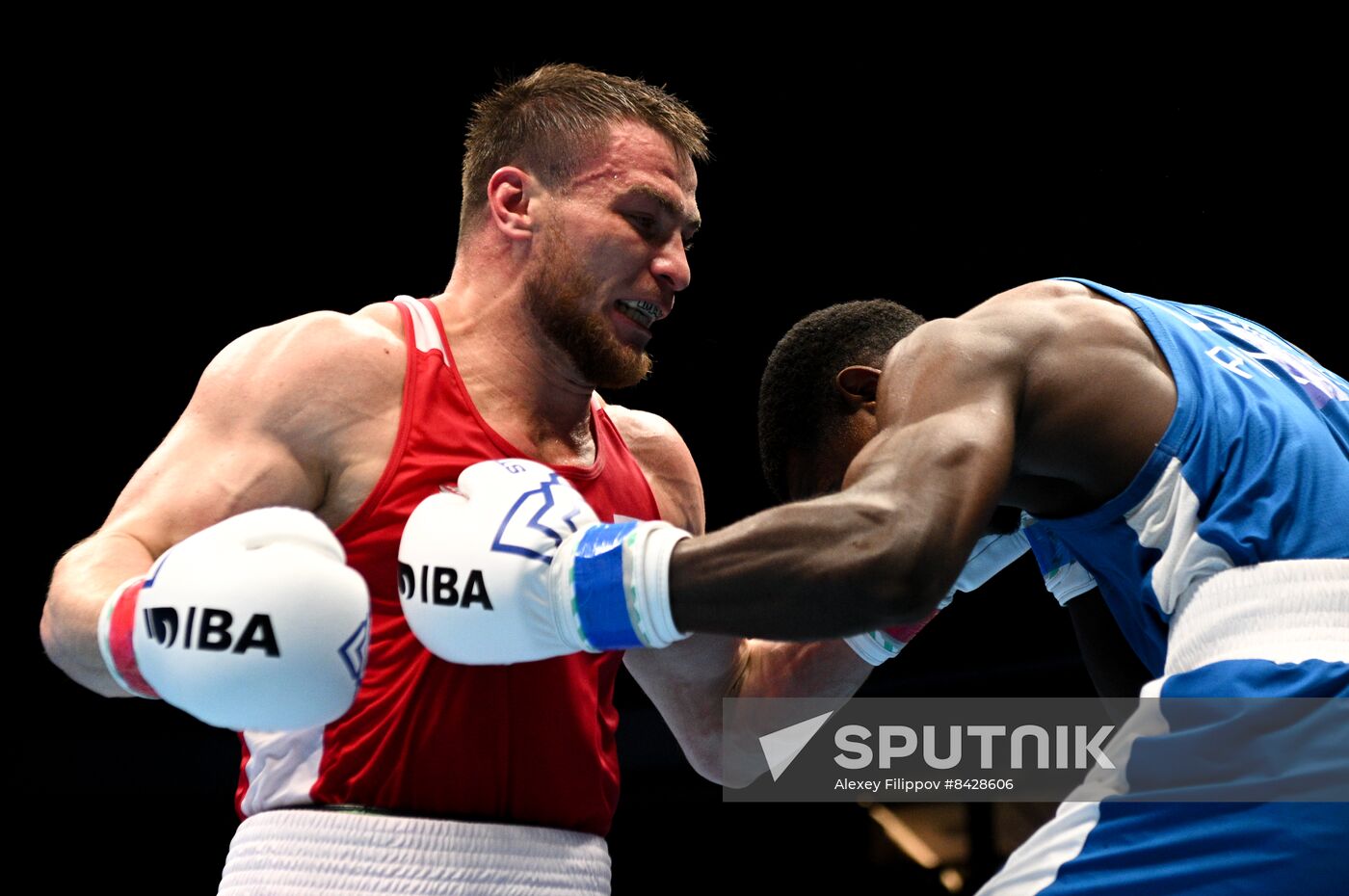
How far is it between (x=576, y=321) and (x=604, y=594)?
1066 mm

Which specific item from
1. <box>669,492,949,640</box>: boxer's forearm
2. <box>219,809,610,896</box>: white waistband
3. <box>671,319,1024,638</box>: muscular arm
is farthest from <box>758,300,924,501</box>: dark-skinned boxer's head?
<box>219,809,610,896</box>: white waistband

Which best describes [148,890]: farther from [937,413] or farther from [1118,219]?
[937,413]

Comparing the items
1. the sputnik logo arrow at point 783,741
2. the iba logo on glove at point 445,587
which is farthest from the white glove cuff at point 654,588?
the sputnik logo arrow at point 783,741

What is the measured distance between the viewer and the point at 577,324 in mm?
2873

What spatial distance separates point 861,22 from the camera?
17.9ft

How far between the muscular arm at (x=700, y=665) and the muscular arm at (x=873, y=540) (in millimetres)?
1190

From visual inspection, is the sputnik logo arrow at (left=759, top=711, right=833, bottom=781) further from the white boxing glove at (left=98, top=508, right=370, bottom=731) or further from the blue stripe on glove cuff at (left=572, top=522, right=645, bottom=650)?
the white boxing glove at (left=98, top=508, right=370, bottom=731)

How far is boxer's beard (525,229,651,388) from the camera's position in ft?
9.43

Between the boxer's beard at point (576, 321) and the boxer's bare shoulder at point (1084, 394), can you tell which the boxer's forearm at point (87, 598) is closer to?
the boxer's beard at point (576, 321)

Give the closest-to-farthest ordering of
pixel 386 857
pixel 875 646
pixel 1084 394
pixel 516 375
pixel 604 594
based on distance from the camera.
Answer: pixel 604 594, pixel 1084 394, pixel 386 857, pixel 516 375, pixel 875 646

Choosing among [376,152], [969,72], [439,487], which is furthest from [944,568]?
[376,152]

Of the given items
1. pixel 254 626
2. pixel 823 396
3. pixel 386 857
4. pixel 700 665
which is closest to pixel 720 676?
pixel 700 665

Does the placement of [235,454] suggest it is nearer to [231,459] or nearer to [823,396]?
[231,459]

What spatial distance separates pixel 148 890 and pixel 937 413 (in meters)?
6.96
